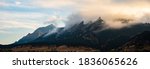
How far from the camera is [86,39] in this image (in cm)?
1389

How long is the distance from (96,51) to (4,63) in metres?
3.08

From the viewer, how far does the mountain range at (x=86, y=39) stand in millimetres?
13422

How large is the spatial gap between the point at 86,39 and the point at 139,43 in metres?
1.84

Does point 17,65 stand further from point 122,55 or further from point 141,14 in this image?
point 141,14

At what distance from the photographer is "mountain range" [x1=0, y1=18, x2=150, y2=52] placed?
528 inches

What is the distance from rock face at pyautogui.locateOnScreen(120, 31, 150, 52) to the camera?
13.4m

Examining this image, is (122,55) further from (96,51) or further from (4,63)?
(4,63)

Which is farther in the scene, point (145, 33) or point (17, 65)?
point (145, 33)

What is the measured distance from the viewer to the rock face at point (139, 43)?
1344cm

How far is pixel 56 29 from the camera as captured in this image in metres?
13.4

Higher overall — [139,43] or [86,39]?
[86,39]

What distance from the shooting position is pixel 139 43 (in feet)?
45.7

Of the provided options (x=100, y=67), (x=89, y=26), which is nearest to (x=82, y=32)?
(x=89, y=26)

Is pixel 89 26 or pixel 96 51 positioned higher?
pixel 89 26
